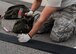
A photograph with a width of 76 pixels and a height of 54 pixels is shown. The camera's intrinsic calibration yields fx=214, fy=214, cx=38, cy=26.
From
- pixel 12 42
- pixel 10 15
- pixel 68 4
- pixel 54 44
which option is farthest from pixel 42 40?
pixel 10 15

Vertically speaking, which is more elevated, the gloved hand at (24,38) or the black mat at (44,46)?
the gloved hand at (24,38)

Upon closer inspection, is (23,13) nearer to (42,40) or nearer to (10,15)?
(10,15)

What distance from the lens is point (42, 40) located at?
7.90ft

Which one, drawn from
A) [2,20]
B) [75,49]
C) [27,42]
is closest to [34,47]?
[27,42]

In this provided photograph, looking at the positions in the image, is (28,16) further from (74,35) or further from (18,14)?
(74,35)

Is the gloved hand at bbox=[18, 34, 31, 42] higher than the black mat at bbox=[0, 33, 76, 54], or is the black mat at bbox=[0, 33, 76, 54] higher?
the gloved hand at bbox=[18, 34, 31, 42]

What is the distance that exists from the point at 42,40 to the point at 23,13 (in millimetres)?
569

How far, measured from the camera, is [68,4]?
246 cm

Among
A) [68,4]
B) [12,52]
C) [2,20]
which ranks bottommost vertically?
[12,52]

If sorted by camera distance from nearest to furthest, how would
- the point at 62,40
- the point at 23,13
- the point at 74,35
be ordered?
the point at 62,40 → the point at 74,35 → the point at 23,13

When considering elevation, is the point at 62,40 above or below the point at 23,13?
below

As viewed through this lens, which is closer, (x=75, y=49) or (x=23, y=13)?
(x=75, y=49)

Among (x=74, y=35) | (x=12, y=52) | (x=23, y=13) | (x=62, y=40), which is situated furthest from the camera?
(x=23, y=13)

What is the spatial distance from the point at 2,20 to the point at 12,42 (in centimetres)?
60
